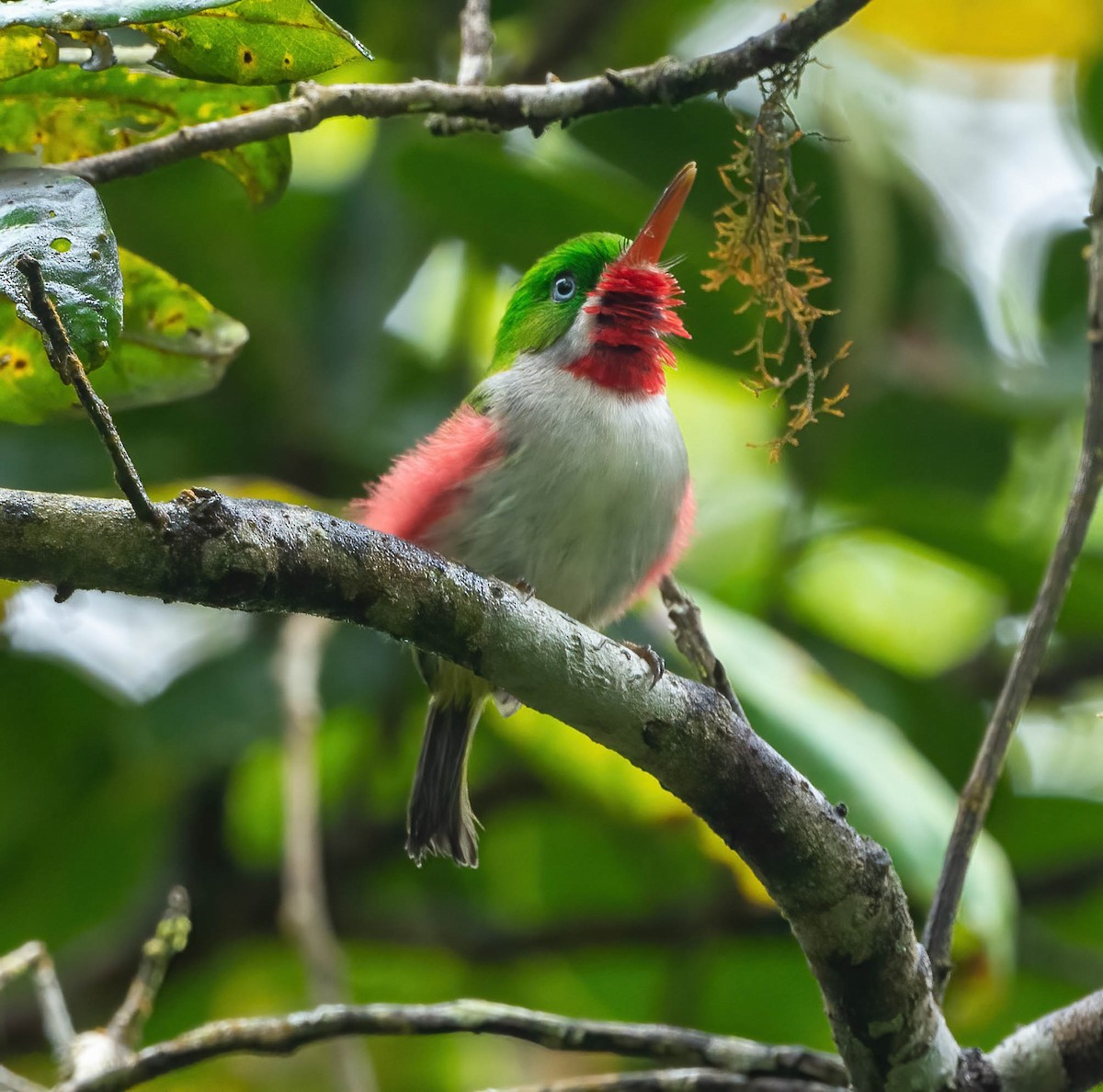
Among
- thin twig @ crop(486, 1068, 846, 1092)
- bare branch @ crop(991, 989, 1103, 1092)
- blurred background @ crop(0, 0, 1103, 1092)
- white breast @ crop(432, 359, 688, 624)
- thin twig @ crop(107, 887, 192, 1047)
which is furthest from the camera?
blurred background @ crop(0, 0, 1103, 1092)

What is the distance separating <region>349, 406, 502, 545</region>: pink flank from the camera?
9.05 feet

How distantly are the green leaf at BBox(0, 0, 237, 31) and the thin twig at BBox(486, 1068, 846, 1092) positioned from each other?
1426 mm

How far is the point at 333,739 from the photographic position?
4500mm

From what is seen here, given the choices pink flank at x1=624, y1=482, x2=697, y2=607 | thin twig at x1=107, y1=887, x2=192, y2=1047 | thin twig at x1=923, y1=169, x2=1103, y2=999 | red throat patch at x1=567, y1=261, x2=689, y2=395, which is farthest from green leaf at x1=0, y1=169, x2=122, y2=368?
pink flank at x1=624, y1=482, x2=697, y2=607

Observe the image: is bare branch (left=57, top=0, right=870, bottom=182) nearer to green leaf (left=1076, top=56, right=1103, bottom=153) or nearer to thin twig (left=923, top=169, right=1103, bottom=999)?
thin twig (left=923, top=169, right=1103, bottom=999)

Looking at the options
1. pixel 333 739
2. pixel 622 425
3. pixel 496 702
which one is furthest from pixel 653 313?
pixel 333 739

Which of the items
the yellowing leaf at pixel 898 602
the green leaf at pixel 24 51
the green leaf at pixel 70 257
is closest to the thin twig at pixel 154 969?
the green leaf at pixel 70 257

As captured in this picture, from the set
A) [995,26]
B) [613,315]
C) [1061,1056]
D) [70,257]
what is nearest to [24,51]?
[70,257]

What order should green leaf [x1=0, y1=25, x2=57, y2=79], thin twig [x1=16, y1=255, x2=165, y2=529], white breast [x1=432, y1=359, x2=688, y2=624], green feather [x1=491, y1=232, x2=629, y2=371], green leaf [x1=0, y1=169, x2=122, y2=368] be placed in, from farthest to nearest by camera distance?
green feather [x1=491, y1=232, x2=629, y2=371]
white breast [x1=432, y1=359, x2=688, y2=624]
green leaf [x1=0, y1=25, x2=57, y2=79]
green leaf [x1=0, y1=169, x2=122, y2=368]
thin twig [x1=16, y1=255, x2=165, y2=529]

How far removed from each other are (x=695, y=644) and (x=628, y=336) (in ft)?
3.43

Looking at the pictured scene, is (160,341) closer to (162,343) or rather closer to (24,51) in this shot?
(162,343)

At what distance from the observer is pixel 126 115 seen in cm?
201

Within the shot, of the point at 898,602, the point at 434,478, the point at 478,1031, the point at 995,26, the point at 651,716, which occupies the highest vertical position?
the point at 995,26

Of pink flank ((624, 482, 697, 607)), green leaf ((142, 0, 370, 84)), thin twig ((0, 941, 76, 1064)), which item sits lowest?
thin twig ((0, 941, 76, 1064))
